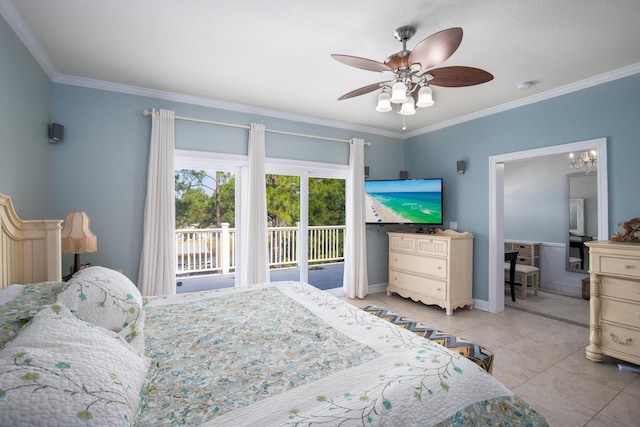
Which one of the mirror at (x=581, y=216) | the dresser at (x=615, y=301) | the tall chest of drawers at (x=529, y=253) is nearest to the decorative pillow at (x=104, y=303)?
the dresser at (x=615, y=301)

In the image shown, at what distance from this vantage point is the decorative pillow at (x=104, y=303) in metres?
1.33

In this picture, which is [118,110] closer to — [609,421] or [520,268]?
[609,421]

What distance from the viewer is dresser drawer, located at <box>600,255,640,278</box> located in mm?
2402

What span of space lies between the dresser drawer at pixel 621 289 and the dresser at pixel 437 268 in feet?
4.89

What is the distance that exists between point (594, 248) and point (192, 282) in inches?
175

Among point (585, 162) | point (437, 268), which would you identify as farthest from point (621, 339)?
point (585, 162)

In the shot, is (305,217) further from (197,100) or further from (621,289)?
(621,289)

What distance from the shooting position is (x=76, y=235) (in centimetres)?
261

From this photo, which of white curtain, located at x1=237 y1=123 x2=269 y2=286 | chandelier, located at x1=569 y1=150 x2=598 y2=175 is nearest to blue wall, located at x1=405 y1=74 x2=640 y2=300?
chandelier, located at x1=569 y1=150 x2=598 y2=175

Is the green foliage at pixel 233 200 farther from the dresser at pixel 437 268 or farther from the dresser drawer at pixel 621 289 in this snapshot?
the dresser drawer at pixel 621 289

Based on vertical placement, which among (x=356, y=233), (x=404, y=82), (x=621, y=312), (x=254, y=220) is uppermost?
(x=404, y=82)

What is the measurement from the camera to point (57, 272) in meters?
2.16

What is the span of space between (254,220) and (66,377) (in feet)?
9.92

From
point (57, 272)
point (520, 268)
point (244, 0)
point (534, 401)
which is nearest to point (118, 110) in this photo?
point (57, 272)
